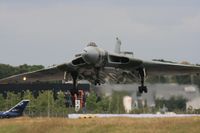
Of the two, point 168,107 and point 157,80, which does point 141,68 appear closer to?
point 157,80

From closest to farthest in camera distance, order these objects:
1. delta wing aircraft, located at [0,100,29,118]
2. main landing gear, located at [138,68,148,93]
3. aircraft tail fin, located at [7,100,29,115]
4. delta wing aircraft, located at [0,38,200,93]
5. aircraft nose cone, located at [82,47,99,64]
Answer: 1. aircraft nose cone, located at [82,47,99,64]
2. delta wing aircraft, located at [0,38,200,93]
3. main landing gear, located at [138,68,148,93]
4. delta wing aircraft, located at [0,100,29,118]
5. aircraft tail fin, located at [7,100,29,115]

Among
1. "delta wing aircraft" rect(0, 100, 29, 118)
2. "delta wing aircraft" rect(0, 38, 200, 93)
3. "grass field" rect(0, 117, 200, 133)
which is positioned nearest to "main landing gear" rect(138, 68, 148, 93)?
"delta wing aircraft" rect(0, 38, 200, 93)

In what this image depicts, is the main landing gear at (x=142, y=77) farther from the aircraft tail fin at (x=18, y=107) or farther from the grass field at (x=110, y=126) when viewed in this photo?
the aircraft tail fin at (x=18, y=107)

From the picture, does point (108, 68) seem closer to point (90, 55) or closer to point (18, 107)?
point (90, 55)

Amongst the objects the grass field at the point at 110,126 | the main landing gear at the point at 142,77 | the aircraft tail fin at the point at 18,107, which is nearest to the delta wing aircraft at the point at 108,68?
the main landing gear at the point at 142,77

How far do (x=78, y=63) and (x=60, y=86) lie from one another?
1942 inches

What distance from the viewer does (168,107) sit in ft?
145

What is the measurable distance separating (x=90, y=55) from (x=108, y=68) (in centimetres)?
270

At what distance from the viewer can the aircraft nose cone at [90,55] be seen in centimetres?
3278

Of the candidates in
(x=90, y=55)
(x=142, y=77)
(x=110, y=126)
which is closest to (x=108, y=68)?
(x=90, y=55)

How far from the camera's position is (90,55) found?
32781 mm

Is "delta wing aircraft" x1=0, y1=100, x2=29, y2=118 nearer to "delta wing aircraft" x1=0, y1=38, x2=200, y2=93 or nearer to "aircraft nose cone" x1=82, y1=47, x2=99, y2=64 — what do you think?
"delta wing aircraft" x1=0, y1=38, x2=200, y2=93

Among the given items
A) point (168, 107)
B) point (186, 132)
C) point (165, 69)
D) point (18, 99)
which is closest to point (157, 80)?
point (165, 69)

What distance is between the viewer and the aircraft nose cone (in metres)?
32.8
